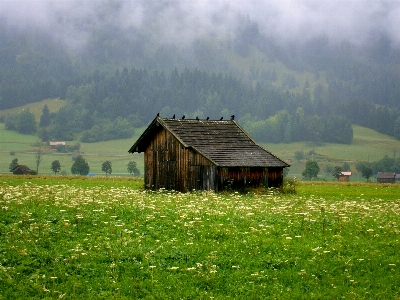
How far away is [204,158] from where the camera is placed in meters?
44.6

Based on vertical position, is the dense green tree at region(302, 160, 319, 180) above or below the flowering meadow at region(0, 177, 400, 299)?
above

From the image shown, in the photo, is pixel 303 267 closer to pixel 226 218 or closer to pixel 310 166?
pixel 226 218

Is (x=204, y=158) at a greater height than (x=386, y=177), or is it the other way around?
(x=204, y=158)

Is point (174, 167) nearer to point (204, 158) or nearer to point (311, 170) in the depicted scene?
point (204, 158)

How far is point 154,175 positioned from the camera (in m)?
49.3

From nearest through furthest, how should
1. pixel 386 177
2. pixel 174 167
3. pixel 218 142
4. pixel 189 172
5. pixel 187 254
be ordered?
pixel 187 254
pixel 189 172
pixel 174 167
pixel 218 142
pixel 386 177

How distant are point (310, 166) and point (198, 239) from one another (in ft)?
485

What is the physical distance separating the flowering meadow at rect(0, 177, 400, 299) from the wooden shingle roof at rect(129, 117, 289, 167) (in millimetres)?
20811

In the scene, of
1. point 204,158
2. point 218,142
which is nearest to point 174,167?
point 204,158

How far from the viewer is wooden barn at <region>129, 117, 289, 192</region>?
44.4 meters

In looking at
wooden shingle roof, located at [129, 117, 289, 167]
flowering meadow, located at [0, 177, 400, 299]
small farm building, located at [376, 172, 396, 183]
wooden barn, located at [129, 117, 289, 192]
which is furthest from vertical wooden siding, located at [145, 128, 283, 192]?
small farm building, located at [376, 172, 396, 183]

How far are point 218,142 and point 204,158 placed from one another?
3.55 m

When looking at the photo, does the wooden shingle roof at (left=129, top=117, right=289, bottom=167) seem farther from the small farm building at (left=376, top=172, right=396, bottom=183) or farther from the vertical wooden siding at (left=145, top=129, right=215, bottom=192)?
the small farm building at (left=376, top=172, right=396, bottom=183)

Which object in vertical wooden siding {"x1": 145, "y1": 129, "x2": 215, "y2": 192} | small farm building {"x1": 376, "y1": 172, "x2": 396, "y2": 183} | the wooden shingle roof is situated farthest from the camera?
small farm building {"x1": 376, "y1": 172, "x2": 396, "y2": 183}
